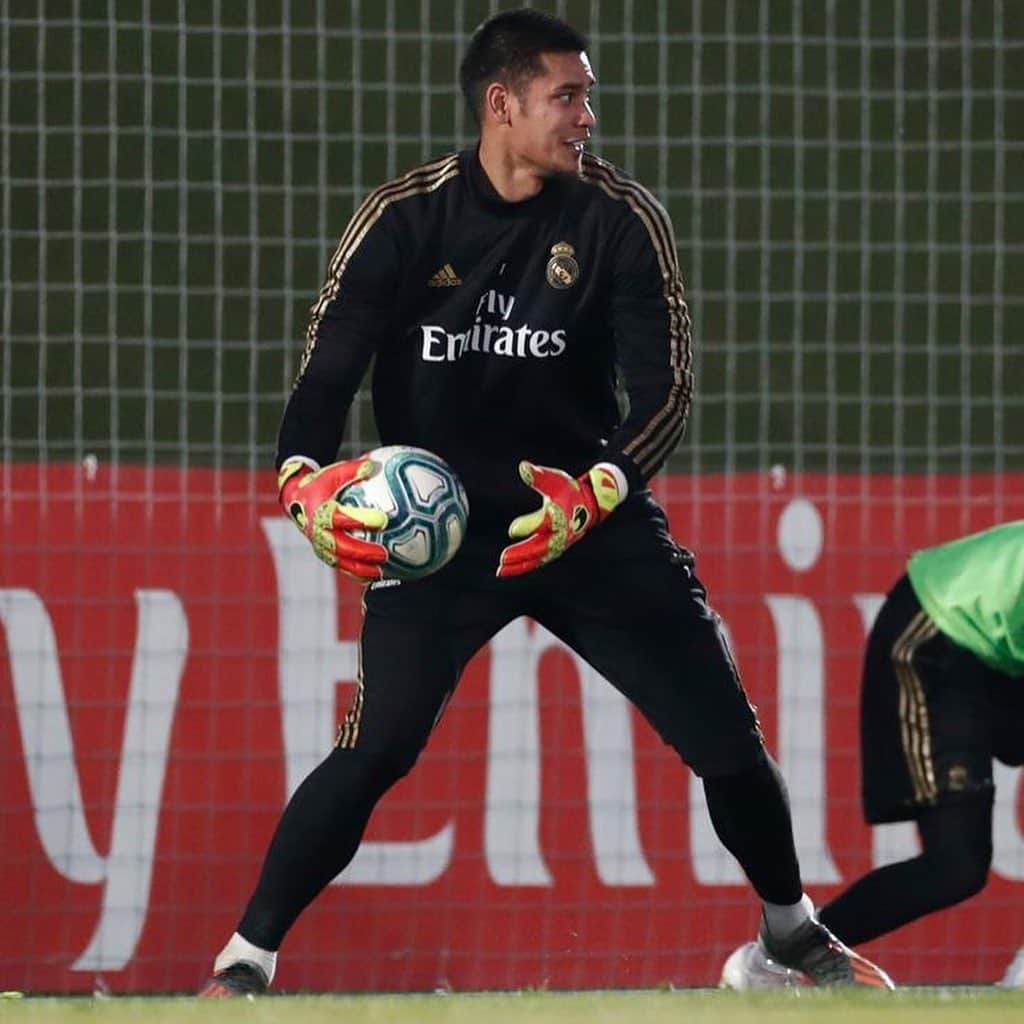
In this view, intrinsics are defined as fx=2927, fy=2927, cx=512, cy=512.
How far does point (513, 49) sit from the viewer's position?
5.62 m

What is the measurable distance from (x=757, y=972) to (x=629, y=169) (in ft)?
10.9

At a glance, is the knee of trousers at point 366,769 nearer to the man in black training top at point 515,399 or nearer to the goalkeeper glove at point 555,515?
the man in black training top at point 515,399

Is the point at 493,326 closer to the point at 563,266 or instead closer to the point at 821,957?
the point at 563,266

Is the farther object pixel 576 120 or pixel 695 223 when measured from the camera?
pixel 695 223

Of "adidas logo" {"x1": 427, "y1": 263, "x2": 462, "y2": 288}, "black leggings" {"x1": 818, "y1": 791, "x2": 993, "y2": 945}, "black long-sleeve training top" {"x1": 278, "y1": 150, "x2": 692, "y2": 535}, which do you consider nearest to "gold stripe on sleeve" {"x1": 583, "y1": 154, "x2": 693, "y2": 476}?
"black long-sleeve training top" {"x1": 278, "y1": 150, "x2": 692, "y2": 535}

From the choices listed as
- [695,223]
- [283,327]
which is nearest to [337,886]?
[283,327]

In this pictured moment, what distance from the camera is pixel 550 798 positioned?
7.96 m

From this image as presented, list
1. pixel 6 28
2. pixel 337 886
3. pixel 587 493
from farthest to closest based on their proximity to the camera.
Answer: pixel 6 28 → pixel 337 886 → pixel 587 493

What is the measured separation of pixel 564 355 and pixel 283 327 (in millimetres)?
3122

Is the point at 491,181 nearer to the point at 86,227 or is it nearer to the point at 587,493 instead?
the point at 587,493

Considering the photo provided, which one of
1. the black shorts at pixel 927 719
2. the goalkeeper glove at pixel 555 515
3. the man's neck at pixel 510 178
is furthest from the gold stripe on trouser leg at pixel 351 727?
the black shorts at pixel 927 719

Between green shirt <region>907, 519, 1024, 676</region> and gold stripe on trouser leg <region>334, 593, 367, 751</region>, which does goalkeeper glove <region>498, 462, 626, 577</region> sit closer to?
gold stripe on trouser leg <region>334, 593, 367, 751</region>

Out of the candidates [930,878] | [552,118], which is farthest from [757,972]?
[552,118]

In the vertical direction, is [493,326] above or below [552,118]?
below
